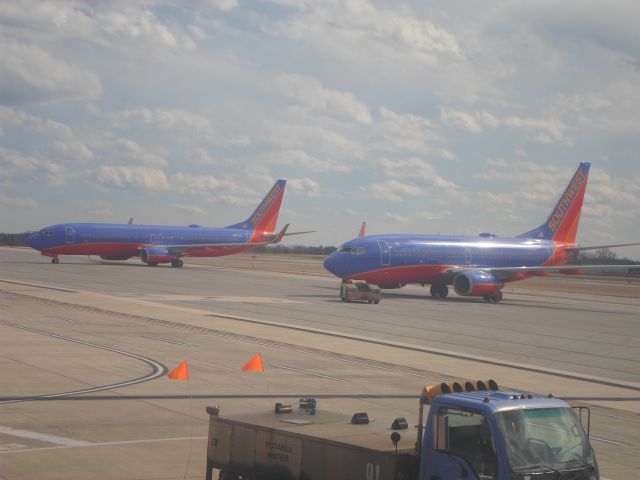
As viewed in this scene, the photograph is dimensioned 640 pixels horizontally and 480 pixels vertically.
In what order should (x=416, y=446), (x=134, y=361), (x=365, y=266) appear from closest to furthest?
(x=416, y=446)
(x=134, y=361)
(x=365, y=266)

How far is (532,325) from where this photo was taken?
4856 cm

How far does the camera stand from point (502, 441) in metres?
10.4

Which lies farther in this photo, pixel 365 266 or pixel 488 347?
pixel 365 266

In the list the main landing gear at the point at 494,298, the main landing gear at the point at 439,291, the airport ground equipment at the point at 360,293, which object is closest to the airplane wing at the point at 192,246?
the main landing gear at the point at 439,291

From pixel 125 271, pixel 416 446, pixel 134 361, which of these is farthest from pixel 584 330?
pixel 125 271

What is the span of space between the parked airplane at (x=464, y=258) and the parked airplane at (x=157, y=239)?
124 ft

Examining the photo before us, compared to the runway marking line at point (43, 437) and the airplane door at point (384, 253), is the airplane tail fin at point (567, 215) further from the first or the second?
the runway marking line at point (43, 437)

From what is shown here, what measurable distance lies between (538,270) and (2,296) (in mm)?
39528

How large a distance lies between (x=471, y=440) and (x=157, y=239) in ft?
296

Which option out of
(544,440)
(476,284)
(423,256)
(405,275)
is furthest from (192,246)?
(544,440)

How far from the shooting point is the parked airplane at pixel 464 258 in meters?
63.2

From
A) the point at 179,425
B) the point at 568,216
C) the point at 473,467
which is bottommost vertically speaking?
the point at 179,425

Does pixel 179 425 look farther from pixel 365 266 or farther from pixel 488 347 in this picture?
pixel 365 266

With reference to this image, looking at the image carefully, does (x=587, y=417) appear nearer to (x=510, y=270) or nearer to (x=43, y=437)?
(x=43, y=437)
